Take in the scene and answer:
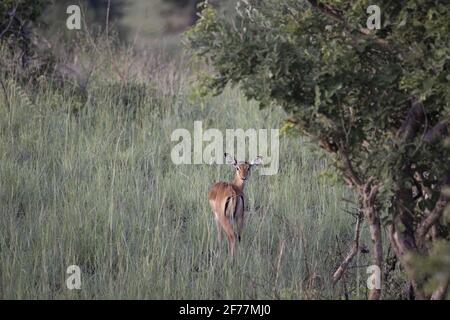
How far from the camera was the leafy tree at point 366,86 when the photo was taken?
15.0 feet

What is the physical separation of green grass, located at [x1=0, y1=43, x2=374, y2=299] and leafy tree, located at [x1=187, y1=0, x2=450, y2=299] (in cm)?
54

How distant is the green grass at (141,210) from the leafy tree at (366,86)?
539mm

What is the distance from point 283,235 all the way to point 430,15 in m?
2.32

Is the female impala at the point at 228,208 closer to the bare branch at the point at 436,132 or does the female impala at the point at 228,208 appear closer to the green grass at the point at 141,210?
the green grass at the point at 141,210

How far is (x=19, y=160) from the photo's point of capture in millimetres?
7641

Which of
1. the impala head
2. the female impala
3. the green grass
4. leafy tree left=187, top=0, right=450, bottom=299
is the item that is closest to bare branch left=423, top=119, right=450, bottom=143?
leafy tree left=187, top=0, right=450, bottom=299

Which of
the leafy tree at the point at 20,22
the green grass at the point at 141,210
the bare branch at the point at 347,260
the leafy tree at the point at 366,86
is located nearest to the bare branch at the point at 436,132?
the leafy tree at the point at 366,86

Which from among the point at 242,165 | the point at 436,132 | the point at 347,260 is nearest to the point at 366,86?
the point at 436,132

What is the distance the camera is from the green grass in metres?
5.50

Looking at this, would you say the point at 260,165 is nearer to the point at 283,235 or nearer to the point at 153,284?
the point at 283,235

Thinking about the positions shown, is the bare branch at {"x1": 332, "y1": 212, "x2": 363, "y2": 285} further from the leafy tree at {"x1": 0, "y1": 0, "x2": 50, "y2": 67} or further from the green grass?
the leafy tree at {"x1": 0, "y1": 0, "x2": 50, "y2": 67}

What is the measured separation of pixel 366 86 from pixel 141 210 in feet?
8.30

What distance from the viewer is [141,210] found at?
22.0 feet
